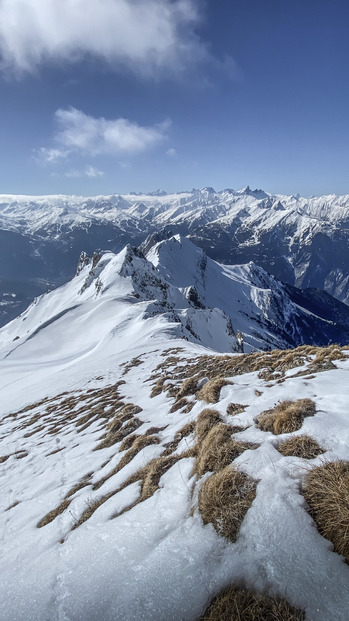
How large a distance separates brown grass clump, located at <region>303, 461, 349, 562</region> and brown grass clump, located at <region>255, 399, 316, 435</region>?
1.55m

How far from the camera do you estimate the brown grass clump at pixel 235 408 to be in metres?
7.74

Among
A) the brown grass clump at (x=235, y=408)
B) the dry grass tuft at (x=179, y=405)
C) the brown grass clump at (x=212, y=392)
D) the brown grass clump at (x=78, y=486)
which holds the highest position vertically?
the brown grass clump at (x=235, y=408)

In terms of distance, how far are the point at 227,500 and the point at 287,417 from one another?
8.54 feet

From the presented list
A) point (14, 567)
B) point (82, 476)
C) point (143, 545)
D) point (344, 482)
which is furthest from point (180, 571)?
point (82, 476)

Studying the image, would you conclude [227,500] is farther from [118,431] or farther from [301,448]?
[118,431]

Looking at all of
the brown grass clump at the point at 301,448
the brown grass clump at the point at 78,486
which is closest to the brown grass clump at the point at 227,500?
the brown grass clump at the point at 301,448

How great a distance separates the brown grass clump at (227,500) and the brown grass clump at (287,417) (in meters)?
1.81

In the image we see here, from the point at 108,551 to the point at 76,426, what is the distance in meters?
10.2

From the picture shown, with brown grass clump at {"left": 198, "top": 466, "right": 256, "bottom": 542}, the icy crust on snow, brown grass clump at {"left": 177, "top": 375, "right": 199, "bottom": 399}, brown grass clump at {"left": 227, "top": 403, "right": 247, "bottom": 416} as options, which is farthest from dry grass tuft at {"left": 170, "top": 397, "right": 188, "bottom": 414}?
brown grass clump at {"left": 198, "top": 466, "right": 256, "bottom": 542}

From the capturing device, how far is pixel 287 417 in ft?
20.3

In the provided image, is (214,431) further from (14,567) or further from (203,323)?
(203,323)

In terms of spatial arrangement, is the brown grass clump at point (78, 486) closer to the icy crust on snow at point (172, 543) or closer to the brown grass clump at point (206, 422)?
the icy crust on snow at point (172, 543)

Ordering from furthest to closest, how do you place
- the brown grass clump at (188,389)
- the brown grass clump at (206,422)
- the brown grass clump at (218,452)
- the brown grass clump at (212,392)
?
the brown grass clump at (188,389) < the brown grass clump at (212,392) < the brown grass clump at (206,422) < the brown grass clump at (218,452)

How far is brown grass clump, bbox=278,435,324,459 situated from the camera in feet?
16.4
